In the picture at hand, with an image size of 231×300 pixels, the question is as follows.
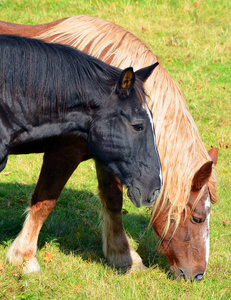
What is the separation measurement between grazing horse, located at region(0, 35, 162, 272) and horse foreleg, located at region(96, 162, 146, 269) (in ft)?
3.36

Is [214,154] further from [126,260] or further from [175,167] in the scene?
[126,260]

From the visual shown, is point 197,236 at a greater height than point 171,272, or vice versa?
point 197,236

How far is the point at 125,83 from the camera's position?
303 centimetres

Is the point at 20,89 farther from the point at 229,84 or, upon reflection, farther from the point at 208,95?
the point at 229,84

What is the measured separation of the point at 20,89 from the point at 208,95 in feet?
18.8

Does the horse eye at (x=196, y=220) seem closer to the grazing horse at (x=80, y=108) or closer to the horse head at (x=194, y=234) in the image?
the horse head at (x=194, y=234)

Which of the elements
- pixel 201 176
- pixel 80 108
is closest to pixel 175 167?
pixel 201 176

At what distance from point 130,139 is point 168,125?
32.9 inches

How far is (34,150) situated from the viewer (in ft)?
12.7

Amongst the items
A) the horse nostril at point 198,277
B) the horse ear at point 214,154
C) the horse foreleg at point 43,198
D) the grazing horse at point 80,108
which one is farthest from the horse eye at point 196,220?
the horse foreleg at point 43,198

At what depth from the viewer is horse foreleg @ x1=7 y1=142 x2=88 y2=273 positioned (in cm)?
380

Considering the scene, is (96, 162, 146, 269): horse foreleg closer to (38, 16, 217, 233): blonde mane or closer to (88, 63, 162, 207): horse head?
(38, 16, 217, 233): blonde mane

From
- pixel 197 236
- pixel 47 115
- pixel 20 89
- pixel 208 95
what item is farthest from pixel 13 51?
pixel 208 95

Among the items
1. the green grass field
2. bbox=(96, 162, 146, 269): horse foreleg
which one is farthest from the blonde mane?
the green grass field
